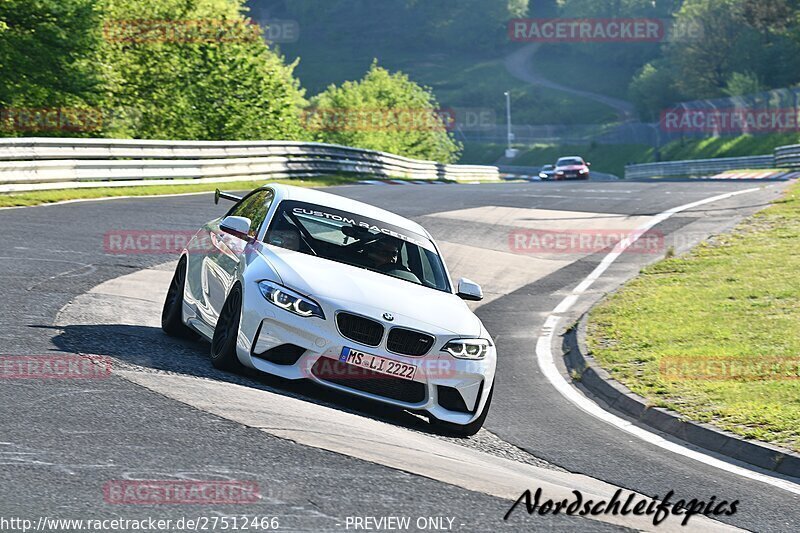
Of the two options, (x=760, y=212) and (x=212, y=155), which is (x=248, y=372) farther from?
(x=212, y=155)

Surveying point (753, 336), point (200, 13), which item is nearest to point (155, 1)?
point (200, 13)

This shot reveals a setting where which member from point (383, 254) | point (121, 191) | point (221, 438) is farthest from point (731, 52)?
point (221, 438)

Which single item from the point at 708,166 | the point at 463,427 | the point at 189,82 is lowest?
the point at 463,427

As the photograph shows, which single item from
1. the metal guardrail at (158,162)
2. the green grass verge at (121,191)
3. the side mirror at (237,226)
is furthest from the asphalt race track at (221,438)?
the metal guardrail at (158,162)

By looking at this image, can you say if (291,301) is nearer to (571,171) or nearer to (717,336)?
(717,336)

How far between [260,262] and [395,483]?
312 cm

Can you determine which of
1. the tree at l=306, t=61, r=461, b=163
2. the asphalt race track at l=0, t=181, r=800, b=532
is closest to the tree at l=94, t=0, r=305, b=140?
the tree at l=306, t=61, r=461, b=163

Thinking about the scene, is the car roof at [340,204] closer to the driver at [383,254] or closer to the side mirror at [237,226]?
the driver at [383,254]

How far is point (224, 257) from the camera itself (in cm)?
938

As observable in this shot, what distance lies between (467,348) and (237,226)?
2171 millimetres

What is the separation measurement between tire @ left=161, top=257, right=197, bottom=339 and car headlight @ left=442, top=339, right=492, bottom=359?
292 centimetres

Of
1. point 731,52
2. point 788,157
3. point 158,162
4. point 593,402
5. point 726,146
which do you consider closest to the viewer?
point 593,402

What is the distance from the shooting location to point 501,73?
181250 millimetres

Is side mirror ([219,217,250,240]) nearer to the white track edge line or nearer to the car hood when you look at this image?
the car hood
